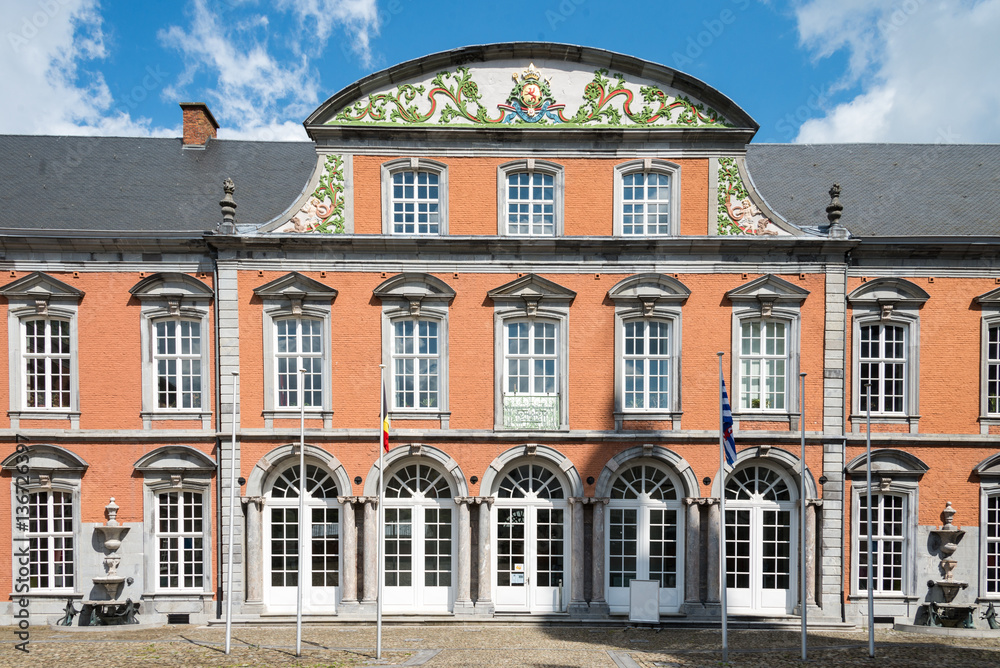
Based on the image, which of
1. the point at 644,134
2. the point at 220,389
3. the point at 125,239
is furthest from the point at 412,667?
the point at 644,134

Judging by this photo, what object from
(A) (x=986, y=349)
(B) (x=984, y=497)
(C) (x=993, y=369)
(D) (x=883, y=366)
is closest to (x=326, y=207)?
(D) (x=883, y=366)

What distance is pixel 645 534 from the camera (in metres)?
15.8

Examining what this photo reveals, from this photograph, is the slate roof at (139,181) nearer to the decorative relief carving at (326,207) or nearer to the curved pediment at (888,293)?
the decorative relief carving at (326,207)

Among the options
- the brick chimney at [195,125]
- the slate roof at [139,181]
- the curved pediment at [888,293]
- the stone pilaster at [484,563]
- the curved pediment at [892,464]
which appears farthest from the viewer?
the brick chimney at [195,125]

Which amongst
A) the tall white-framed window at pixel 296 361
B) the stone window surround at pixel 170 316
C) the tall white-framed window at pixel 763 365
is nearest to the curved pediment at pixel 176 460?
the stone window surround at pixel 170 316

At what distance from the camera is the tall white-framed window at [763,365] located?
15875 mm

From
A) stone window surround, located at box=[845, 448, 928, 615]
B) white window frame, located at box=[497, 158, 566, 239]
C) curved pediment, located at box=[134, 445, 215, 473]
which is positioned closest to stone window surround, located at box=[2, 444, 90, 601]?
curved pediment, located at box=[134, 445, 215, 473]

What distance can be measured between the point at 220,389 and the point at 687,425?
10.6 metres

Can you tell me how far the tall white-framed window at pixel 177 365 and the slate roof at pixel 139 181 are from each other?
222cm

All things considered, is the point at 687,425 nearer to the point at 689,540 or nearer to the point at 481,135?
the point at 689,540

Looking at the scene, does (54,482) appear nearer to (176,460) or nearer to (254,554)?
(176,460)

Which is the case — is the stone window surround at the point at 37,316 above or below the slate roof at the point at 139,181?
below

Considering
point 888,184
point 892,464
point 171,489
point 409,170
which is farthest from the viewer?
point 888,184

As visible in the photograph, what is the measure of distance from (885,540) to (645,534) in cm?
548
